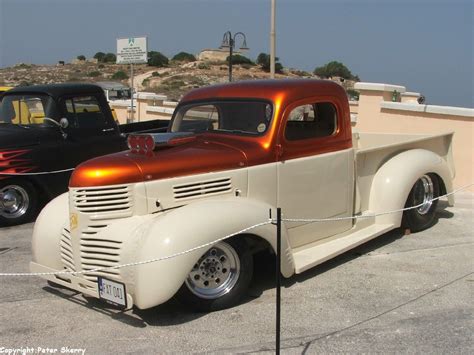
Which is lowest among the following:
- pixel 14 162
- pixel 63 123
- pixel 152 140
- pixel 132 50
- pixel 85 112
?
pixel 14 162

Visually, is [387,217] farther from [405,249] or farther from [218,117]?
[218,117]

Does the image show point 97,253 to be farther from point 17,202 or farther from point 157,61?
point 157,61

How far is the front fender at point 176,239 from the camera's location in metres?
3.91

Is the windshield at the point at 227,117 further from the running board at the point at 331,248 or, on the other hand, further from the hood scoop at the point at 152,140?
the running board at the point at 331,248

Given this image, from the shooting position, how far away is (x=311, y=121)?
17.8 feet

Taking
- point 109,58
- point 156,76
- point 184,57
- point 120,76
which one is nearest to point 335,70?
point 156,76

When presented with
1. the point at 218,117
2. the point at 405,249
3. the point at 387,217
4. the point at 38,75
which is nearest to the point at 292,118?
the point at 218,117

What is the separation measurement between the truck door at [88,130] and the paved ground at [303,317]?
8.68 feet

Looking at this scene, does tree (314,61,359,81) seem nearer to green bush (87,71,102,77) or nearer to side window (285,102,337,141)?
green bush (87,71,102,77)

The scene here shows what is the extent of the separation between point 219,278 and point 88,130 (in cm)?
453

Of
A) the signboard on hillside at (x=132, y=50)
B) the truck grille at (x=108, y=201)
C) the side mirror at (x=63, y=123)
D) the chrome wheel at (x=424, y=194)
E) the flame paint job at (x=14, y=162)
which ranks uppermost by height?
the signboard on hillside at (x=132, y=50)

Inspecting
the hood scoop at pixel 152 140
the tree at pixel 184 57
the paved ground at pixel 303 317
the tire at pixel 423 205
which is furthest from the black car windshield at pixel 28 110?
the tree at pixel 184 57

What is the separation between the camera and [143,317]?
4.32 metres

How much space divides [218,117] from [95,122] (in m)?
3.59
